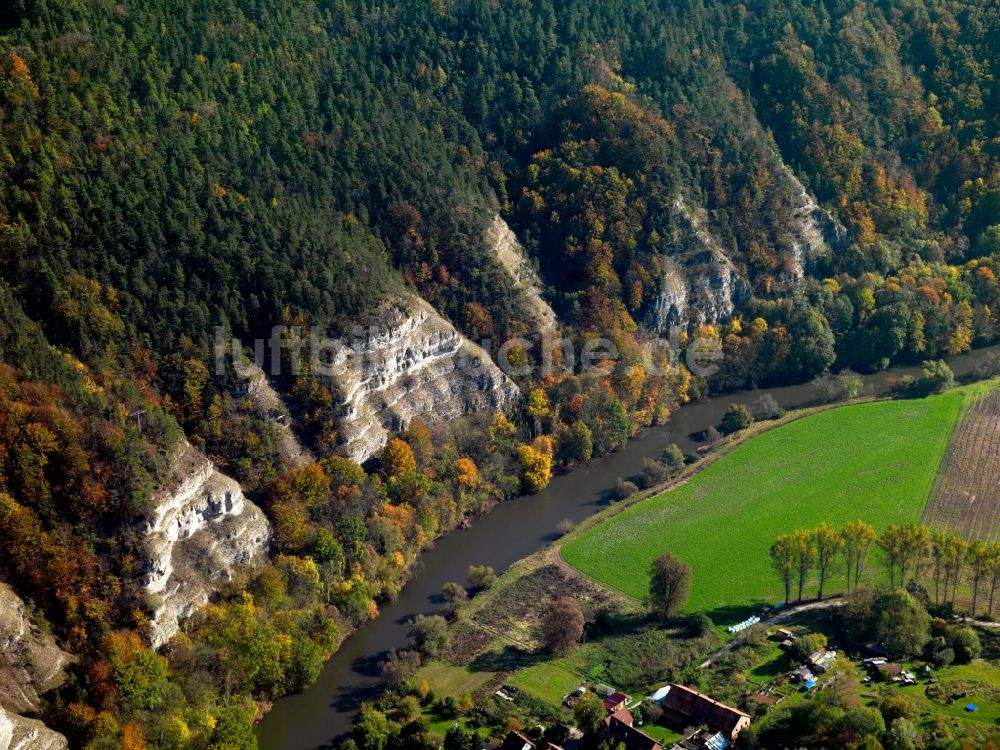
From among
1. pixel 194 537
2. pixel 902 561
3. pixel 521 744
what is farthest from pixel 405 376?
pixel 902 561

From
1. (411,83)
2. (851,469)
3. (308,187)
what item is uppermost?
(411,83)

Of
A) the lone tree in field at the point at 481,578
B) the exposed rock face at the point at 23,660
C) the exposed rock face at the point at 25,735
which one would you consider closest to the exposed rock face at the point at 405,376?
the lone tree in field at the point at 481,578

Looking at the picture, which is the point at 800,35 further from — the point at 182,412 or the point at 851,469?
the point at 182,412

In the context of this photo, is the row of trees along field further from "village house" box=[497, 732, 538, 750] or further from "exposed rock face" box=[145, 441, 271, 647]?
"exposed rock face" box=[145, 441, 271, 647]

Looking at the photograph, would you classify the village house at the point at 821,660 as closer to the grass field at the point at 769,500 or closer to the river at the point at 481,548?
the grass field at the point at 769,500

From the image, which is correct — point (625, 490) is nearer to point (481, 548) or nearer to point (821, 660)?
point (481, 548)

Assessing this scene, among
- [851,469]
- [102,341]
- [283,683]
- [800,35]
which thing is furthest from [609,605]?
[800,35]
